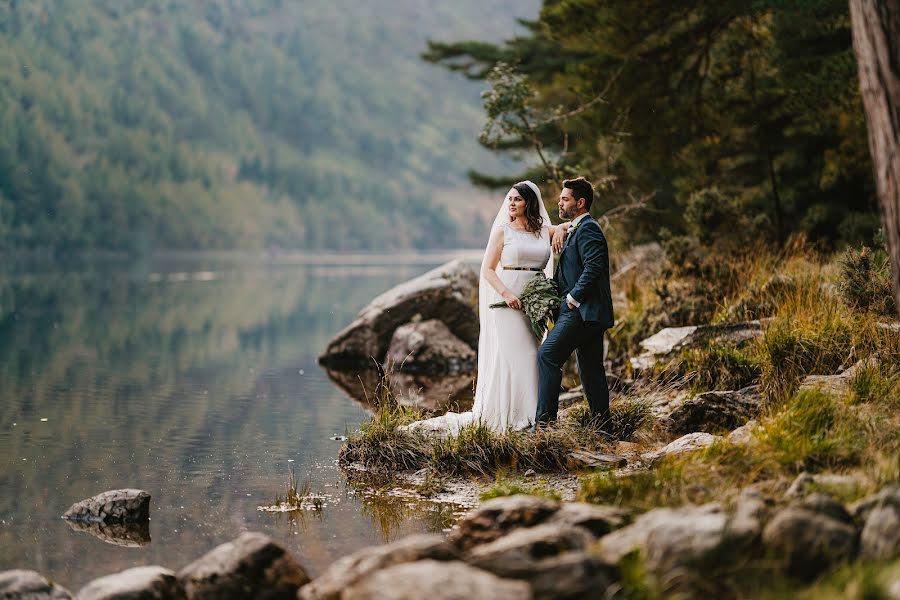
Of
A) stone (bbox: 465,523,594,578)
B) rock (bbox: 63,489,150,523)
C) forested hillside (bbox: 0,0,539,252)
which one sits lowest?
stone (bbox: 465,523,594,578)

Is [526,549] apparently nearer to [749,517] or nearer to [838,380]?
[749,517]

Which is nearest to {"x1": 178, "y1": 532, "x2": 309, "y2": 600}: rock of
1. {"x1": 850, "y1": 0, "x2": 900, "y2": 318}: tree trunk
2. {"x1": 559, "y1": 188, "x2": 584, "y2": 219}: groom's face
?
{"x1": 850, "y1": 0, "x2": 900, "y2": 318}: tree trunk

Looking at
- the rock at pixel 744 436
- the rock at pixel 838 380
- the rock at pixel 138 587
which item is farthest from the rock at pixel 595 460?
the rock at pixel 138 587

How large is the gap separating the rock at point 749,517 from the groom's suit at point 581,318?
11.5ft

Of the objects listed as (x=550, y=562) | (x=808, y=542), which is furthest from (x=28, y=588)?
(x=808, y=542)

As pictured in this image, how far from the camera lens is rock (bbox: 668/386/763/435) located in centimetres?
1026

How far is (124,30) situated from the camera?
18650cm

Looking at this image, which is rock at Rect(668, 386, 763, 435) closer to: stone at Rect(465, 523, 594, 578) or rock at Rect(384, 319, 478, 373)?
stone at Rect(465, 523, 594, 578)

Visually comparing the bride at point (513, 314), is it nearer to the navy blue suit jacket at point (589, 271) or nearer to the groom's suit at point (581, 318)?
the groom's suit at point (581, 318)

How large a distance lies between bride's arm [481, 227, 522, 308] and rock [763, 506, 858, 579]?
4.88m

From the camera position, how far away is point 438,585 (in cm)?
454

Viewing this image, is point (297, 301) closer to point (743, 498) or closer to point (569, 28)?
point (569, 28)

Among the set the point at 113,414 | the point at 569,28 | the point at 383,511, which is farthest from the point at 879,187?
the point at 569,28

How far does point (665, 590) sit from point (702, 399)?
557 cm
